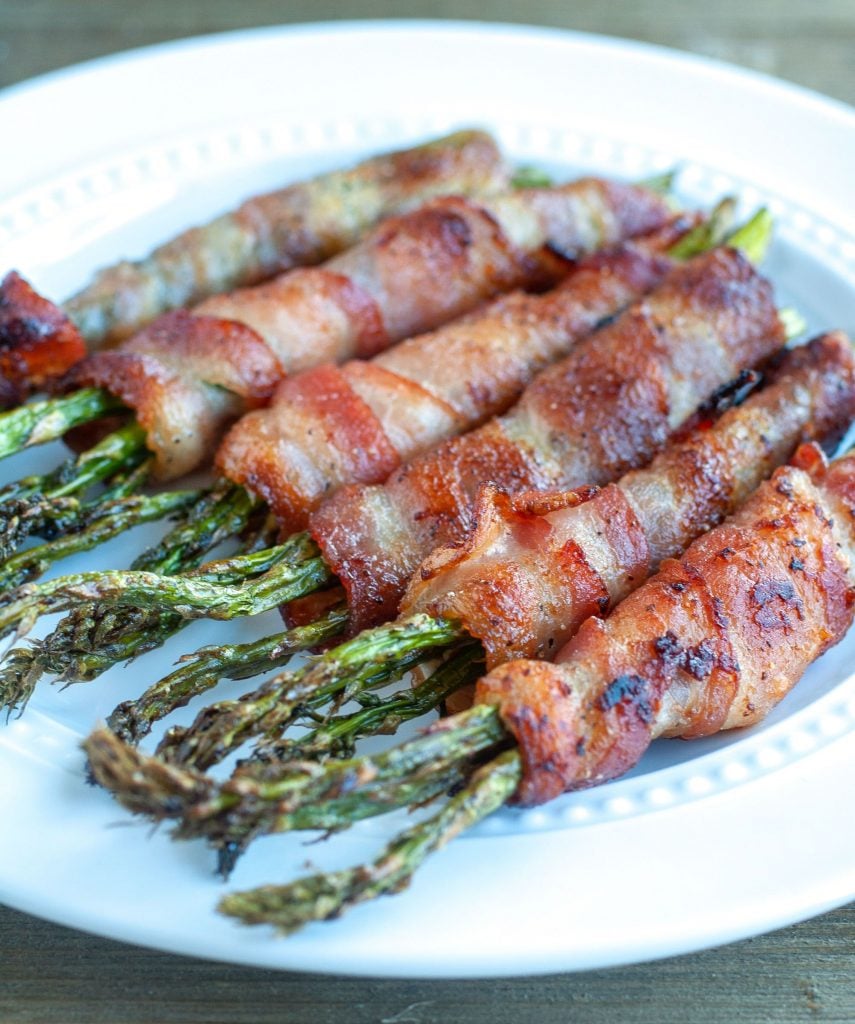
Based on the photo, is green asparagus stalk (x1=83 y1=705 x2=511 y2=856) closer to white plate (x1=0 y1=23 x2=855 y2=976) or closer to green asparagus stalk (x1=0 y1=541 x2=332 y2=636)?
white plate (x1=0 y1=23 x2=855 y2=976)

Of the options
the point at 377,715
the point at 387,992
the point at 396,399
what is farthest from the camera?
the point at 396,399

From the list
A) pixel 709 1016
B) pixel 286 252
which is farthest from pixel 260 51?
pixel 709 1016

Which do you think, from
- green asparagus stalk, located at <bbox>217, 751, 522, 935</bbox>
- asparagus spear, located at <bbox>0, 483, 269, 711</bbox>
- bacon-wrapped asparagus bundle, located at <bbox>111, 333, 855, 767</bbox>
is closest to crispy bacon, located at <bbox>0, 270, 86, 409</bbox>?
asparagus spear, located at <bbox>0, 483, 269, 711</bbox>

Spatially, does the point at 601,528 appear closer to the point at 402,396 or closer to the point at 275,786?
the point at 402,396

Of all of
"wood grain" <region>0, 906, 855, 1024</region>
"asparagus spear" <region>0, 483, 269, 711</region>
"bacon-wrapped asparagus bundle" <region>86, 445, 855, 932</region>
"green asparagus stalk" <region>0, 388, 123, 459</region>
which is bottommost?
"wood grain" <region>0, 906, 855, 1024</region>

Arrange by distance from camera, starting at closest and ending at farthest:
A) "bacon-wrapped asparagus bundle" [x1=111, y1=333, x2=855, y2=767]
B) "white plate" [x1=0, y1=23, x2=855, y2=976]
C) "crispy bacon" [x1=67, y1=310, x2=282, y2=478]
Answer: "white plate" [x1=0, y1=23, x2=855, y2=976]
"bacon-wrapped asparagus bundle" [x1=111, y1=333, x2=855, y2=767]
"crispy bacon" [x1=67, y1=310, x2=282, y2=478]

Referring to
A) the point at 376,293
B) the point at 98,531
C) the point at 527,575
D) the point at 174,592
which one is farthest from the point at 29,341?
the point at 527,575
